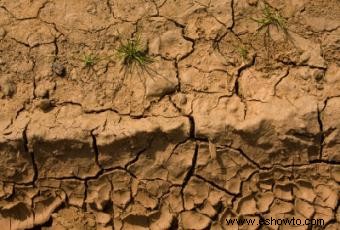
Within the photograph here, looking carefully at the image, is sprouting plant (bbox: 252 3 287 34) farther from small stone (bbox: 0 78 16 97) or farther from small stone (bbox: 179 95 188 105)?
small stone (bbox: 0 78 16 97)

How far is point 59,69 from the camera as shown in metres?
3.16

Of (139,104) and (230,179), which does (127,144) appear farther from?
(230,179)

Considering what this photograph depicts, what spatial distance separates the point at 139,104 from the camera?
306 cm

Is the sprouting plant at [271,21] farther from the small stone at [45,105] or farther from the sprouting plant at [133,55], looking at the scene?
the small stone at [45,105]

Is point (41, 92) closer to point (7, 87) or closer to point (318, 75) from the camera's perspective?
point (7, 87)

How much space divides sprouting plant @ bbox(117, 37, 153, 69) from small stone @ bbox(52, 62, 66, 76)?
0.38 metres

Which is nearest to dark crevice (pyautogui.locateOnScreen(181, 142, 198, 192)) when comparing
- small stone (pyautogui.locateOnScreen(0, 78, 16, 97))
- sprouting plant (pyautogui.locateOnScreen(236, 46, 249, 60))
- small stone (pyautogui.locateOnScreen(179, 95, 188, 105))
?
small stone (pyautogui.locateOnScreen(179, 95, 188, 105))

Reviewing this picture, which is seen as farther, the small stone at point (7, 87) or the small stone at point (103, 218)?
the small stone at point (7, 87)

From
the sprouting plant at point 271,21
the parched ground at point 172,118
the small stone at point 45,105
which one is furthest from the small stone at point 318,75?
the small stone at point 45,105

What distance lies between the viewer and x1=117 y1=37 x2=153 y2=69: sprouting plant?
3.13 m

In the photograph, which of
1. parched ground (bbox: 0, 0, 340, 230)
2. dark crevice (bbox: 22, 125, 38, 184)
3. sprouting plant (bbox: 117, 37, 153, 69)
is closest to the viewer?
parched ground (bbox: 0, 0, 340, 230)

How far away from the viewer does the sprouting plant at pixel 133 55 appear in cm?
313

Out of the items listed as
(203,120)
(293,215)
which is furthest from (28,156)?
(293,215)

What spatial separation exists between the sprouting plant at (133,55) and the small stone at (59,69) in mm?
376
